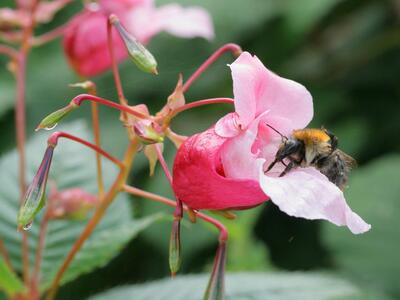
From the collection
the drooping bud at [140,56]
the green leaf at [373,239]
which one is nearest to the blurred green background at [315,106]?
the green leaf at [373,239]

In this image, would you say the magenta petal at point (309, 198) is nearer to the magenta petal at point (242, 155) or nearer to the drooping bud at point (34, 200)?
the magenta petal at point (242, 155)

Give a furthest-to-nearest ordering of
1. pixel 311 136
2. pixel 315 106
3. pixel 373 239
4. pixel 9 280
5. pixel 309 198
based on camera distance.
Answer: pixel 315 106 → pixel 373 239 → pixel 9 280 → pixel 311 136 → pixel 309 198

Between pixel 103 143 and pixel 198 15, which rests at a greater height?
pixel 198 15

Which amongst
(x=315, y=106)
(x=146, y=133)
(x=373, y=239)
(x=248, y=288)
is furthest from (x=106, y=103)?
(x=315, y=106)

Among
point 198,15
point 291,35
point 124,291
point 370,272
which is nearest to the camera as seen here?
point 124,291

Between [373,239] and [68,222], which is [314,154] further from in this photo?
[373,239]

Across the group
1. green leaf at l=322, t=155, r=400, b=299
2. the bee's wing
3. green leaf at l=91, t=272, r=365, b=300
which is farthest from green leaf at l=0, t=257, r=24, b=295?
green leaf at l=322, t=155, r=400, b=299

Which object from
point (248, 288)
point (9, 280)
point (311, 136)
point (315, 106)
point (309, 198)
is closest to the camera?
point (309, 198)

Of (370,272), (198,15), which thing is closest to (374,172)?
(370,272)

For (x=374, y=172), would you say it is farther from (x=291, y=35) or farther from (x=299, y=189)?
(x=299, y=189)
